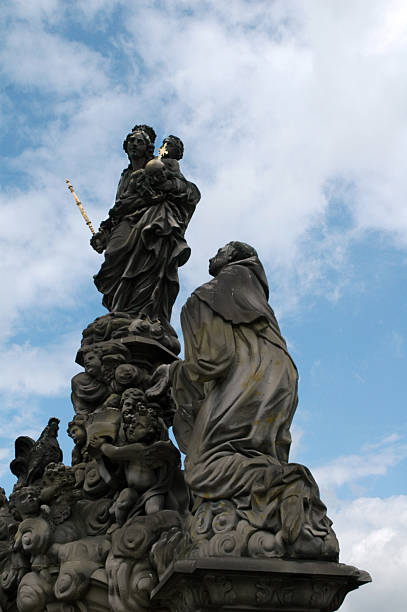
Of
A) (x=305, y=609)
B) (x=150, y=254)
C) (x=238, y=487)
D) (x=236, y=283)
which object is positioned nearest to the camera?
(x=305, y=609)

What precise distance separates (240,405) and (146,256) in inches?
167

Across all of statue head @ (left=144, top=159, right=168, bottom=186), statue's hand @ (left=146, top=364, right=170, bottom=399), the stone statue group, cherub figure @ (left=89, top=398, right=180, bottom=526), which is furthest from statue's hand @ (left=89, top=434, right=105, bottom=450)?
statue head @ (left=144, top=159, right=168, bottom=186)

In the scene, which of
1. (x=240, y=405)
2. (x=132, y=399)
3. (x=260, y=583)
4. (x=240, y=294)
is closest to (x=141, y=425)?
(x=132, y=399)

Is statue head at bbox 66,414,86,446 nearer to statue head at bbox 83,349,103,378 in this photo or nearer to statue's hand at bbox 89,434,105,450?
statue head at bbox 83,349,103,378

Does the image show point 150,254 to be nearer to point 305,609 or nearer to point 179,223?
point 179,223

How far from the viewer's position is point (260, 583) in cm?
490

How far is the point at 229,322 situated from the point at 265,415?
806mm

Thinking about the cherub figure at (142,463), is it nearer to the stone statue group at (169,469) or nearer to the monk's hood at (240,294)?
the stone statue group at (169,469)

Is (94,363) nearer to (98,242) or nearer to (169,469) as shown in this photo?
(169,469)

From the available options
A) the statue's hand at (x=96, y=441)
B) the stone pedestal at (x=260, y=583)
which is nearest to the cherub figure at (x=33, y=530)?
the statue's hand at (x=96, y=441)

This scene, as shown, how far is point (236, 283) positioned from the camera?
6363 millimetres

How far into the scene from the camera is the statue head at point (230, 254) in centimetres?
674

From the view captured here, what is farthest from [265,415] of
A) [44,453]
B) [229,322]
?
[44,453]

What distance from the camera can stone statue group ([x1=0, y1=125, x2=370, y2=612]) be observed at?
17.1 feet
